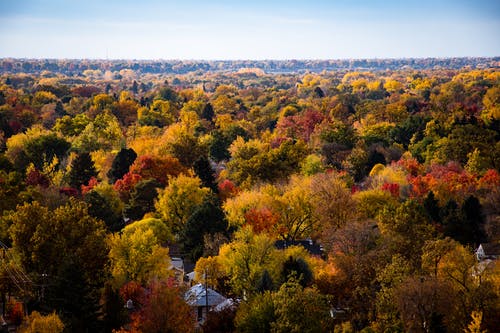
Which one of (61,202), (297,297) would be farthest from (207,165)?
(297,297)

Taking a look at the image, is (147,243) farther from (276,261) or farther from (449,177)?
(449,177)

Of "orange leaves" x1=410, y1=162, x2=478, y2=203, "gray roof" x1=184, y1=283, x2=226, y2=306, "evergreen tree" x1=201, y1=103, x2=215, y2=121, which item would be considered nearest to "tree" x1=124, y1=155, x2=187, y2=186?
"orange leaves" x1=410, y1=162, x2=478, y2=203

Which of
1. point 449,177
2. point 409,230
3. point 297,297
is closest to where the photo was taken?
point 297,297

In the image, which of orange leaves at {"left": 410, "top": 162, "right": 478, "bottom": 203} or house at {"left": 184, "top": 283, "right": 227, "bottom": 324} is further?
orange leaves at {"left": 410, "top": 162, "right": 478, "bottom": 203}

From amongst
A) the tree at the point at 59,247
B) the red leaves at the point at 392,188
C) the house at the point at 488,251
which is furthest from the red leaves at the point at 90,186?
the house at the point at 488,251

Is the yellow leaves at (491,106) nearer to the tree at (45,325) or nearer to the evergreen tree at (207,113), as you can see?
the evergreen tree at (207,113)

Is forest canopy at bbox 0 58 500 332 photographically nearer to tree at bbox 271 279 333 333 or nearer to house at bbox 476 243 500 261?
tree at bbox 271 279 333 333
